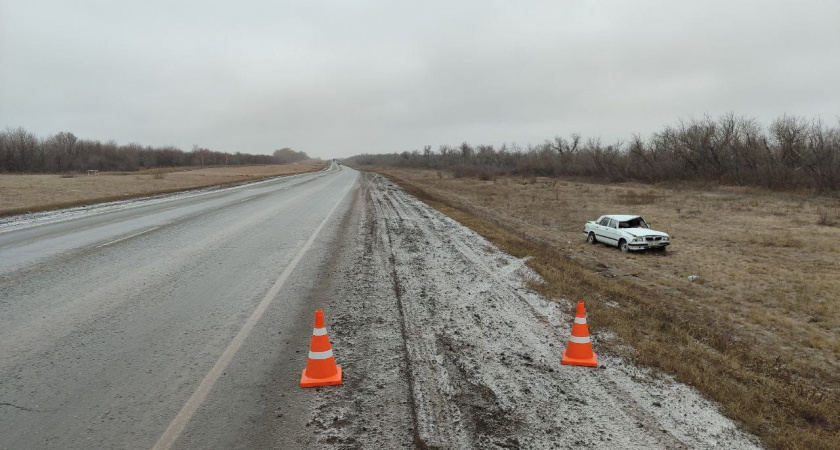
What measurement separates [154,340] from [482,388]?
370 cm

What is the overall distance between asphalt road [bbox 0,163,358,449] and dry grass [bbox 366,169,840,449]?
156 inches

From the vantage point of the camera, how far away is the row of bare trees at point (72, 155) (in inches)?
2940

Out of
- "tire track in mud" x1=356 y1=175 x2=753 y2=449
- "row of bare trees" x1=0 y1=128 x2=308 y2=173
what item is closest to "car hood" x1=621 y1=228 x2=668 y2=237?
"tire track in mud" x1=356 y1=175 x2=753 y2=449

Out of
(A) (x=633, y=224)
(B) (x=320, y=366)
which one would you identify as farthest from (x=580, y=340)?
(A) (x=633, y=224)

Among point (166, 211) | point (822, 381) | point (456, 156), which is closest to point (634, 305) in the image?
point (822, 381)

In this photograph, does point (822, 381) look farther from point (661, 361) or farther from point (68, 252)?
point (68, 252)

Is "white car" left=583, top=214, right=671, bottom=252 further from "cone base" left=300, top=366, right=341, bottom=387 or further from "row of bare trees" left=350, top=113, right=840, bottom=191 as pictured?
"row of bare trees" left=350, top=113, right=840, bottom=191

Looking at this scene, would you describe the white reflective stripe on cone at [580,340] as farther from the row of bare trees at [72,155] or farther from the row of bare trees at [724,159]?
the row of bare trees at [72,155]

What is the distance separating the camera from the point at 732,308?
25.3 feet

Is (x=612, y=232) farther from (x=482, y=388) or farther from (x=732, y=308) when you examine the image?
(x=482, y=388)

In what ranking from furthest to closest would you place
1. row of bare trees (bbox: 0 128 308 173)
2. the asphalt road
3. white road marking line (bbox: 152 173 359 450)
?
row of bare trees (bbox: 0 128 308 173) → the asphalt road → white road marking line (bbox: 152 173 359 450)

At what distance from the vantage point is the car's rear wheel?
42.8 ft

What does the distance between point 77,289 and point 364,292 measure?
4416 mm

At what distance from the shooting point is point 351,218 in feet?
51.3
